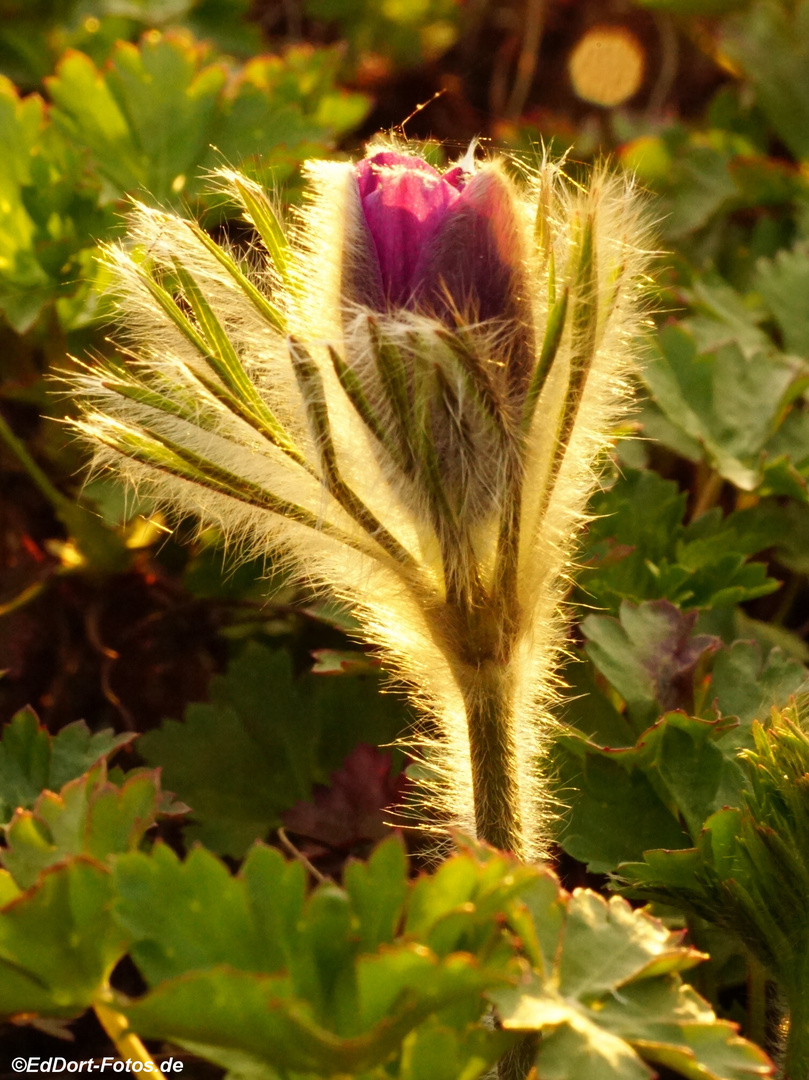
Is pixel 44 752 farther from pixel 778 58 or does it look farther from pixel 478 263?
pixel 778 58

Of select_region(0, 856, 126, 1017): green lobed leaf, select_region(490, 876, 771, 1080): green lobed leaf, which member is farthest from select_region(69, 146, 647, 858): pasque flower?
select_region(0, 856, 126, 1017): green lobed leaf

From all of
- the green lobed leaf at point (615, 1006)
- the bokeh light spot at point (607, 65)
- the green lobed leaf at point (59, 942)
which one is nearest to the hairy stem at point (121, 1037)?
the green lobed leaf at point (59, 942)

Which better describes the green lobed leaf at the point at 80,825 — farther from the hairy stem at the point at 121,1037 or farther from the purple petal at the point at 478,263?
the purple petal at the point at 478,263

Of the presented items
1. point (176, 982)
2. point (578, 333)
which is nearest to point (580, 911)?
point (176, 982)

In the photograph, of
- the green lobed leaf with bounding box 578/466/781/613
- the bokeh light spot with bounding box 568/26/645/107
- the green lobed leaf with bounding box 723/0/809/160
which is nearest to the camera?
the green lobed leaf with bounding box 578/466/781/613

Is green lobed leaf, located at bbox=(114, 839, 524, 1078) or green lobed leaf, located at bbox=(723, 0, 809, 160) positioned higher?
green lobed leaf, located at bbox=(723, 0, 809, 160)

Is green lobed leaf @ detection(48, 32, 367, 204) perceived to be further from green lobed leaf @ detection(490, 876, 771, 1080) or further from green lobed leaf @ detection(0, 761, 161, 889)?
green lobed leaf @ detection(490, 876, 771, 1080)

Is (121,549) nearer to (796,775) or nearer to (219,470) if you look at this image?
(219,470)
